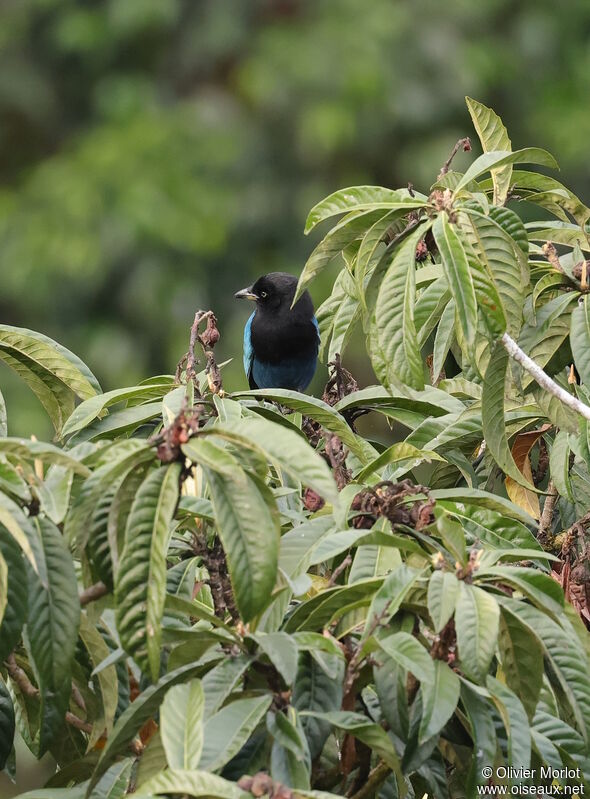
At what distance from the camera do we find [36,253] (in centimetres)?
723

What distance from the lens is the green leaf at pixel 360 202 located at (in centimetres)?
157

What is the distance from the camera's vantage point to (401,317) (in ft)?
5.08

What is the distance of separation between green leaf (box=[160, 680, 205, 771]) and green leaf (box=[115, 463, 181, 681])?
0.11 ft

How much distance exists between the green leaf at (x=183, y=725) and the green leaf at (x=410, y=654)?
0.20 metres

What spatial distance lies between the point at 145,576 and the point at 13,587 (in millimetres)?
135

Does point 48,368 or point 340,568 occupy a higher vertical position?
point 48,368

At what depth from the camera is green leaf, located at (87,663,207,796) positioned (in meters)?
1.23

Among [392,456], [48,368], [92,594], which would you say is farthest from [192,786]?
[48,368]

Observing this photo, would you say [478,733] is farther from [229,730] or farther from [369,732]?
[229,730]

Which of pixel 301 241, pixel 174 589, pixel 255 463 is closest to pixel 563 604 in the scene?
pixel 255 463

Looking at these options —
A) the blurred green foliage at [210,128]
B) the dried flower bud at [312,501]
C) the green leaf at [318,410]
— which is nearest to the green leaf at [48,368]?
the green leaf at [318,410]

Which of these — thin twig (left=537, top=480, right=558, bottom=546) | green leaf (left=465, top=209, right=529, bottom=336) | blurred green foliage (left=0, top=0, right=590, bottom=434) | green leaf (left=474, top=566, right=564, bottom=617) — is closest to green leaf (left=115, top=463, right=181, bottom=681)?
green leaf (left=474, top=566, right=564, bottom=617)

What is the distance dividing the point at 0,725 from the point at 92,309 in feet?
19.8

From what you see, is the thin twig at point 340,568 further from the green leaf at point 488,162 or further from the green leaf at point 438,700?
the green leaf at point 488,162
